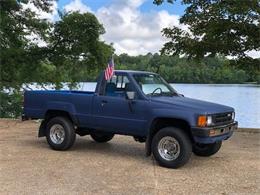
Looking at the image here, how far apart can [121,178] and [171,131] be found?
4.83 ft

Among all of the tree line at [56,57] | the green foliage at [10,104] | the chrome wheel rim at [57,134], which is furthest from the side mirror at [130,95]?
the green foliage at [10,104]

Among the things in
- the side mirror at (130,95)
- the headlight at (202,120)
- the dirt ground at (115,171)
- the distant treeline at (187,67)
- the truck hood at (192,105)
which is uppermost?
the distant treeline at (187,67)

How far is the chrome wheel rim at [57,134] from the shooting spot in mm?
10258

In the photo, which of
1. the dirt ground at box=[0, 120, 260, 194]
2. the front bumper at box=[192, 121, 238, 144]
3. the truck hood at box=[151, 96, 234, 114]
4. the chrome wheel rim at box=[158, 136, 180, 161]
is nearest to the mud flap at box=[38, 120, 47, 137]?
the dirt ground at box=[0, 120, 260, 194]

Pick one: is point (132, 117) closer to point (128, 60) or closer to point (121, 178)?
point (121, 178)

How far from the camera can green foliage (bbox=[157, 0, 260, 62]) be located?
11.6 m

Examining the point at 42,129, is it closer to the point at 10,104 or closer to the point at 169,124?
the point at 169,124

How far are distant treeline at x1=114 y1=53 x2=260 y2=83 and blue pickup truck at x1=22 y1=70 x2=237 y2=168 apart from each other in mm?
2026

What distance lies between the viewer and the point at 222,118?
29.5 ft

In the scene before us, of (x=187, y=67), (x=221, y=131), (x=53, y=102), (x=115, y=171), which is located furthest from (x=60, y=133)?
(x=187, y=67)

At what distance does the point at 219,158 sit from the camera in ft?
31.8

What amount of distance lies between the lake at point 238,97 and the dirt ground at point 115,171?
4.68 metres

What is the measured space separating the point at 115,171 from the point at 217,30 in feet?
17.6

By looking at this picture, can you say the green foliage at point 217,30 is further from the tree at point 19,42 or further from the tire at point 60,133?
the tree at point 19,42
